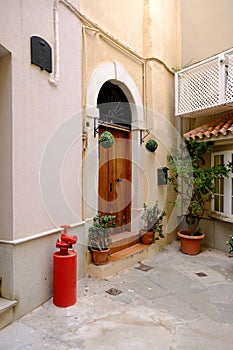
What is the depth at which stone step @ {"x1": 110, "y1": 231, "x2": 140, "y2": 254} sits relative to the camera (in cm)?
529

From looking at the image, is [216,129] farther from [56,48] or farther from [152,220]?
[56,48]

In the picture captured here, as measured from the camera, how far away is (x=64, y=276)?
348cm

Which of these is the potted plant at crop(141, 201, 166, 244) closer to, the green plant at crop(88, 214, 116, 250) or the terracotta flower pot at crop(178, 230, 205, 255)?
the terracotta flower pot at crop(178, 230, 205, 255)

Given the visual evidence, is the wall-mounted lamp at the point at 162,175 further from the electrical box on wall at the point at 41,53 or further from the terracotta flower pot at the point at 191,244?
the electrical box on wall at the point at 41,53

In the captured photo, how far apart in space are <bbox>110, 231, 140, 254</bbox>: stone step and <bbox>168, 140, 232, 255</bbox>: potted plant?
1.10 meters

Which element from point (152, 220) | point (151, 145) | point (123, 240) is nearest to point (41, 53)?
point (151, 145)

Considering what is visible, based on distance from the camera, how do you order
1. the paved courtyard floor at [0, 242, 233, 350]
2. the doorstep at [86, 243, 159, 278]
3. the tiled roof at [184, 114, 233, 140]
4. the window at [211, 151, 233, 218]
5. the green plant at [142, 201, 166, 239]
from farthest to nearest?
the window at [211, 151, 233, 218] < the green plant at [142, 201, 166, 239] < the tiled roof at [184, 114, 233, 140] < the doorstep at [86, 243, 159, 278] < the paved courtyard floor at [0, 242, 233, 350]

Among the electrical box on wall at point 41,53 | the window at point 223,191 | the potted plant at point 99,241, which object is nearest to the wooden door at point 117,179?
the potted plant at point 99,241

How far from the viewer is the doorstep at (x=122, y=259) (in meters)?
4.52

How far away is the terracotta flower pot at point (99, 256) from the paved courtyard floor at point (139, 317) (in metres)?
0.30

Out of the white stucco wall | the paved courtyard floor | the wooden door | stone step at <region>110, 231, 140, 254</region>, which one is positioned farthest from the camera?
the wooden door

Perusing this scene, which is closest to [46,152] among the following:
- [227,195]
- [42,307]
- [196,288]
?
[42,307]

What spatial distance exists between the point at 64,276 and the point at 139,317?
42.2 inches

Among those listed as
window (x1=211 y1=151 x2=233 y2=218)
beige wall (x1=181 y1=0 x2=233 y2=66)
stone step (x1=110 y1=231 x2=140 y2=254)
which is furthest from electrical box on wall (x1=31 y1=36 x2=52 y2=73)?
beige wall (x1=181 y1=0 x2=233 y2=66)
